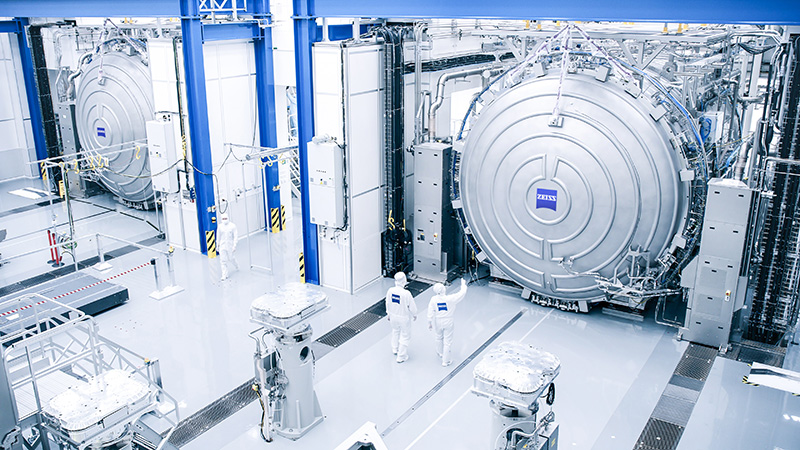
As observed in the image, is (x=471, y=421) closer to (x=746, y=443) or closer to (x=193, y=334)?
(x=746, y=443)

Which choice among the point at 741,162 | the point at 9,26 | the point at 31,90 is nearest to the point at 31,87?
the point at 31,90

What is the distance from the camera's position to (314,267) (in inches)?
494

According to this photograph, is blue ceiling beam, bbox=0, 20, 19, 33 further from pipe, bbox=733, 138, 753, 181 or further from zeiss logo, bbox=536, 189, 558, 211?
pipe, bbox=733, 138, 753, 181

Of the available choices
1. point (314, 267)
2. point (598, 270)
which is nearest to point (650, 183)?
point (598, 270)

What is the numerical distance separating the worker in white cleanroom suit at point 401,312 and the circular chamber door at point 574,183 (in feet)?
8.12

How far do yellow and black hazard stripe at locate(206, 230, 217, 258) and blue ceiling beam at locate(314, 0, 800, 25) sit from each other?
5.35 meters

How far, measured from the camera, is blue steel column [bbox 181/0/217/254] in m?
12.6

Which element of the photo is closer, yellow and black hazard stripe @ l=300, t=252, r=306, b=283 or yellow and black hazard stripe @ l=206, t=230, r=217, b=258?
yellow and black hazard stripe @ l=300, t=252, r=306, b=283

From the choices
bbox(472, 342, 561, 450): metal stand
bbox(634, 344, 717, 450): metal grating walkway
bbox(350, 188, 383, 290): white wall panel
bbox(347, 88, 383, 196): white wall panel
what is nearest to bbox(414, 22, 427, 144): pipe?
bbox(347, 88, 383, 196): white wall panel

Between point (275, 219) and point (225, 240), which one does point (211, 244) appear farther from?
point (275, 219)

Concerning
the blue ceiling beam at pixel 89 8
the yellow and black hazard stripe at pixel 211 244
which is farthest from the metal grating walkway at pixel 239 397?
the blue ceiling beam at pixel 89 8

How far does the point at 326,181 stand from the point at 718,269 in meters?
6.32

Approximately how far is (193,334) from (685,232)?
301 inches

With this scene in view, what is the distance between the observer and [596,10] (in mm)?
8734
